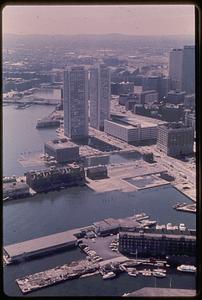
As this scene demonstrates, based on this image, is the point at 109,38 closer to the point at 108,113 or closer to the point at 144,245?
the point at 108,113

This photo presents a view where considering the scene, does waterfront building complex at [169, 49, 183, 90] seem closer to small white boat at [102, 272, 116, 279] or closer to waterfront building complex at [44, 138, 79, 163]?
waterfront building complex at [44, 138, 79, 163]

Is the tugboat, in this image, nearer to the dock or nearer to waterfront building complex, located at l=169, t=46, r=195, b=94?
the dock

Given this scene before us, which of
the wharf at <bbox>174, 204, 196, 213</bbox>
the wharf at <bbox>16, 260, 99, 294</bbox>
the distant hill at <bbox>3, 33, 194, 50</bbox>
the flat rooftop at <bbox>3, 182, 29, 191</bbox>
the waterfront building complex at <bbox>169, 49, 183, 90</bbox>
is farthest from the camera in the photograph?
the waterfront building complex at <bbox>169, 49, 183, 90</bbox>

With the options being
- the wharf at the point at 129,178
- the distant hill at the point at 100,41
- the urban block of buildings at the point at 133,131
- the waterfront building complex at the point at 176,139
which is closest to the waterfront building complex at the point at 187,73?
the distant hill at the point at 100,41

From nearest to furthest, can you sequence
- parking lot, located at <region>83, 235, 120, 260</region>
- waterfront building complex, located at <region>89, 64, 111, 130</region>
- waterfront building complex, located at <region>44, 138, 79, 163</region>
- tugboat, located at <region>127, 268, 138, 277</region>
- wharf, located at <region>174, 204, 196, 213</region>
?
tugboat, located at <region>127, 268, 138, 277</region>
parking lot, located at <region>83, 235, 120, 260</region>
wharf, located at <region>174, 204, 196, 213</region>
waterfront building complex, located at <region>44, 138, 79, 163</region>
waterfront building complex, located at <region>89, 64, 111, 130</region>

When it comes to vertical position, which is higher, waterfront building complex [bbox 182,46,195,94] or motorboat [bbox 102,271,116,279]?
waterfront building complex [bbox 182,46,195,94]

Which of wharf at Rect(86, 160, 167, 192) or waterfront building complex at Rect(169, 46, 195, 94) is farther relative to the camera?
waterfront building complex at Rect(169, 46, 195, 94)

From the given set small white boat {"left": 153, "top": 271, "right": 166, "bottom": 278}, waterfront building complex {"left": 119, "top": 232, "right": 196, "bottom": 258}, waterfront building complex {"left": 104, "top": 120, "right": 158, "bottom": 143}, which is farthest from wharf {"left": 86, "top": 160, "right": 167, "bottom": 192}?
small white boat {"left": 153, "top": 271, "right": 166, "bottom": 278}

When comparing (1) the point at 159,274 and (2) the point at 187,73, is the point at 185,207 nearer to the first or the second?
(1) the point at 159,274

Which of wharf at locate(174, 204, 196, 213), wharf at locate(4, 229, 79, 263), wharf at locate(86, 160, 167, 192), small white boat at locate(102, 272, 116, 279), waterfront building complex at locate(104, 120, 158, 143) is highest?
waterfront building complex at locate(104, 120, 158, 143)

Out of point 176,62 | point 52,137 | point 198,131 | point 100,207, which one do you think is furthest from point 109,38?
point 198,131
